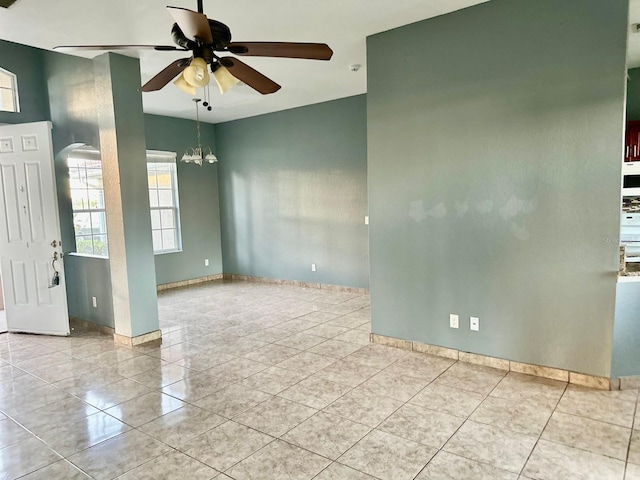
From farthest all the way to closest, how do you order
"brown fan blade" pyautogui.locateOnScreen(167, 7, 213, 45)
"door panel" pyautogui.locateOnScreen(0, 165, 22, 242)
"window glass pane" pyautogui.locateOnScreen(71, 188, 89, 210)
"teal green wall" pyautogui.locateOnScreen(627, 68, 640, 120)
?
"window glass pane" pyautogui.locateOnScreen(71, 188, 89, 210) < "door panel" pyautogui.locateOnScreen(0, 165, 22, 242) < "teal green wall" pyautogui.locateOnScreen(627, 68, 640, 120) < "brown fan blade" pyautogui.locateOnScreen(167, 7, 213, 45)

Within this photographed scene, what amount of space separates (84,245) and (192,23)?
418cm

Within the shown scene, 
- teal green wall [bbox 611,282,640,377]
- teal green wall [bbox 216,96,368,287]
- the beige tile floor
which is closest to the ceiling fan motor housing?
the beige tile floor

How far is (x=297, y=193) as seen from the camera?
662 cm

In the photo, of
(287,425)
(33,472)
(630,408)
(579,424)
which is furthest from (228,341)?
(630,408)

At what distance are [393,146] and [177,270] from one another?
4770 millimetres

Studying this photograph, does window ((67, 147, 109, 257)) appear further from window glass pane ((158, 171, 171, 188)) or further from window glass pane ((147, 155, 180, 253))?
window glass pane ((158, 171, 171, 188))

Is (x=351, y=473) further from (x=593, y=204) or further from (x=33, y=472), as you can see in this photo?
(x=593, y=204)

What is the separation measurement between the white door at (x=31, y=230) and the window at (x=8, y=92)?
0.42 m

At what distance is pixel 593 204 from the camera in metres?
2.79

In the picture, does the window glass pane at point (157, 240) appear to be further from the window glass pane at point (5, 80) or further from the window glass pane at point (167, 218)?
the window glass pane at point (5, 80)

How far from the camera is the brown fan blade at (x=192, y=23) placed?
170 cm

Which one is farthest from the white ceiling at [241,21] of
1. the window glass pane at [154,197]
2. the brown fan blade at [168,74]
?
the window glass pane at [154,197]

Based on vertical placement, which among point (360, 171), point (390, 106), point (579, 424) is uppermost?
point (390, 106)

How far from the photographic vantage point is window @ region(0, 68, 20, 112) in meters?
4.59
